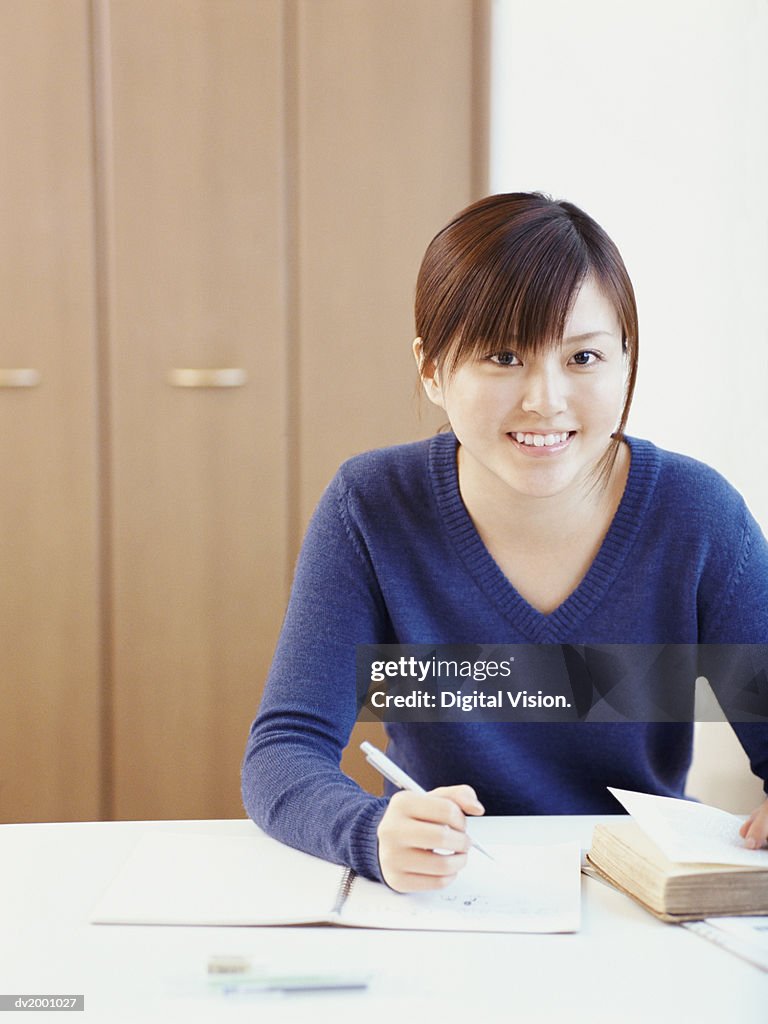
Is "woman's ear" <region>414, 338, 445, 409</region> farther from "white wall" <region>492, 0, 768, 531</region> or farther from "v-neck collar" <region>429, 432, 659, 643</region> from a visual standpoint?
"white wall" <region>492, 0, 768, 531</region>

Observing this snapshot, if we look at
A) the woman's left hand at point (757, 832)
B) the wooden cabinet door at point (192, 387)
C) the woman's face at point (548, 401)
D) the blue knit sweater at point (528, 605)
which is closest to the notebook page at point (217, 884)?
the blue knit sweater at point (528, 605)

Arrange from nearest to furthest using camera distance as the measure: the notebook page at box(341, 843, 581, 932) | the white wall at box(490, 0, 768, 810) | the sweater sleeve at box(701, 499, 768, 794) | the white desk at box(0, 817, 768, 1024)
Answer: the white desk at box(0, 817, 768, 1024) < the notebook page at box(341, 843, 581, 932) < the sweater sleeve at box(701, 499, 768, 794) < the white wall at box(490, 0, 768, 810)

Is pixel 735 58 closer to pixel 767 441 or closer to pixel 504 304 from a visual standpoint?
pixel 767 441

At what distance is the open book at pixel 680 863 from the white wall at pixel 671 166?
1180mm

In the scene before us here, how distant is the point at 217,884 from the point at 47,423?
1.38 metres

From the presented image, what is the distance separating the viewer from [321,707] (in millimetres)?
1120

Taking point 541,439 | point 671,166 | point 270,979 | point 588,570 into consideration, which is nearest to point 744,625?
point 588,570

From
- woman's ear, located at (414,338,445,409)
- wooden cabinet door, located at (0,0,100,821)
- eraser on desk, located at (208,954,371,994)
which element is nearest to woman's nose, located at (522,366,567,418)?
woman's ear, located at (414,338,445,409)

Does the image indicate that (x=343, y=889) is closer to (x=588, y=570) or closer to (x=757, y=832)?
(x=757, y=832)

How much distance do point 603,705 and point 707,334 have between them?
1.08 meters

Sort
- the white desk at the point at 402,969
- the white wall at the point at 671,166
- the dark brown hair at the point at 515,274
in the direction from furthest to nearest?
the white wall at the point at 671,166 → the dark brown hair at the point at 515,274 → the white desk at the point at 402,969

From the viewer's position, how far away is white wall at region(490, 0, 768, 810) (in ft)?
6.57

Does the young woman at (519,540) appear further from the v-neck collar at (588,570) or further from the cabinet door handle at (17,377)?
the cabinet door handle at (17,377)

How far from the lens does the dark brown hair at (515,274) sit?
1.06 metres
